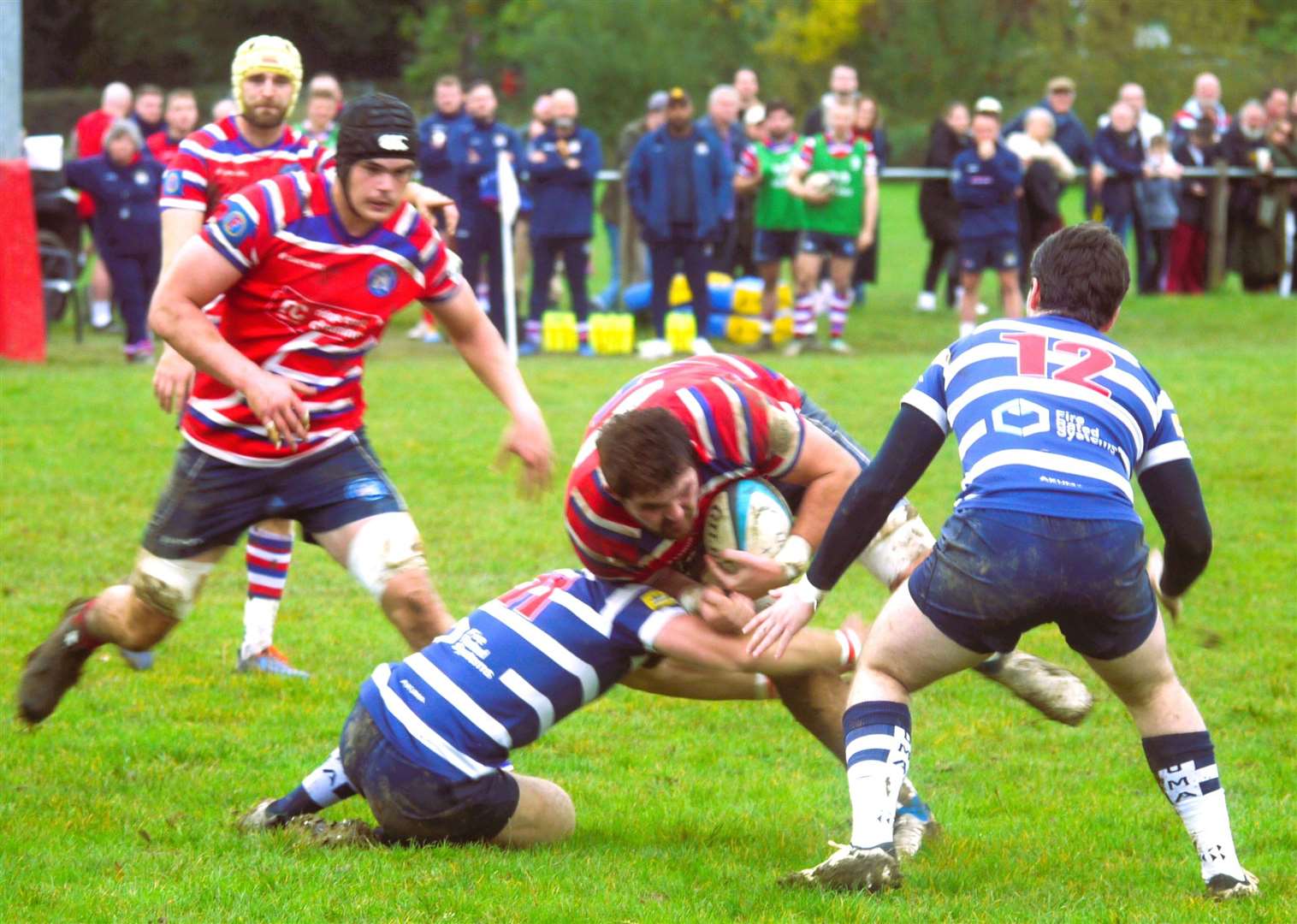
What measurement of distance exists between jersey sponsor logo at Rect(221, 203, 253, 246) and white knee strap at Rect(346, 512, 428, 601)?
3.06ft

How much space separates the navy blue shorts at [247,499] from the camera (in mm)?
5566

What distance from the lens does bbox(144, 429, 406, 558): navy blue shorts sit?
5.57 metres

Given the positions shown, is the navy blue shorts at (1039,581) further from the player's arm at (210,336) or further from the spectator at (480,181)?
the spectator at (480,181)

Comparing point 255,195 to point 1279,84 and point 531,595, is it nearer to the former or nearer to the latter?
point 531,595

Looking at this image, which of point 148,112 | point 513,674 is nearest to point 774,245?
point 148,112

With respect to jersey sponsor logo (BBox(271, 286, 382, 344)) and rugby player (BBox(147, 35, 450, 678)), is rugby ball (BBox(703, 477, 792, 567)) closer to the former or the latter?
jersey sponsor logo (BBox(271, 286, 382, 344))

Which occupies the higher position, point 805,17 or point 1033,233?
point 805,17

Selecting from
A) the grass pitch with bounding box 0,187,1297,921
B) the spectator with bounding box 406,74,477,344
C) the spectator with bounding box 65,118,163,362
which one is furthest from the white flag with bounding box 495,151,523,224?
the grass pitch with bounding box 0,187,1297,921

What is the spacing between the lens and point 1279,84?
39.1 meters

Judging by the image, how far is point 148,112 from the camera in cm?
1769

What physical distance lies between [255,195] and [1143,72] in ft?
130

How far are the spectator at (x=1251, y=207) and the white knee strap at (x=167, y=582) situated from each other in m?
18.3

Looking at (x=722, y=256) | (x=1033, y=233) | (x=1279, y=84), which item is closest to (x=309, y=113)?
(x=722, y=256)

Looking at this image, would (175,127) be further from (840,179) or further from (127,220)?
(840,179)
